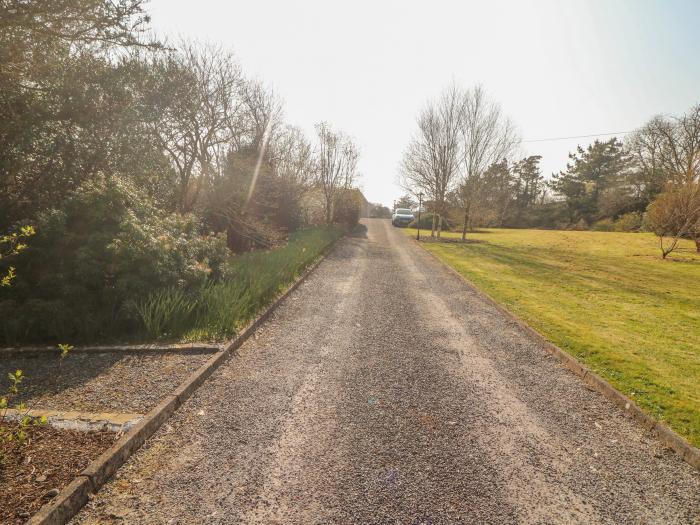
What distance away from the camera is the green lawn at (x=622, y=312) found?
4.77 meters

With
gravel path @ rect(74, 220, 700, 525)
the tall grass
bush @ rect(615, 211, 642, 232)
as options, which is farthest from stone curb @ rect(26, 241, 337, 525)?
bush @ rect(615, 211, 642, 232)

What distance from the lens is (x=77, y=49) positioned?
7.65 metres

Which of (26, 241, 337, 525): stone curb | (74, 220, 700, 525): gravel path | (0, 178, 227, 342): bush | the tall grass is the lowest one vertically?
(74, 220, 700, 525): gravel path

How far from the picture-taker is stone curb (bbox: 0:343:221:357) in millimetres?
4879

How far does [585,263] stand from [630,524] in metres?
18.0

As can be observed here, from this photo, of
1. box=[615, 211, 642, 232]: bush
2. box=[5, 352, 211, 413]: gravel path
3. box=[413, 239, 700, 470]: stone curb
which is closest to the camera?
box=[413, 239, 700, 470]: stone curb

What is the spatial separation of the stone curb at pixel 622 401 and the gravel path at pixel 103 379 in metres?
5.69

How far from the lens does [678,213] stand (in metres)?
19.1

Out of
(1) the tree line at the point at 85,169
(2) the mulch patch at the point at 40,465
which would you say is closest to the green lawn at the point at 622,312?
(2) the mulch patch at the point at 40,465

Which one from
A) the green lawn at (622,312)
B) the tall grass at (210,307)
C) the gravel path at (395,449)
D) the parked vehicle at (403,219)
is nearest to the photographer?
the gravel path at (395,449)

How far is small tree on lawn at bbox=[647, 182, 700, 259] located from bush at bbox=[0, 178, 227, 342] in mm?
24910

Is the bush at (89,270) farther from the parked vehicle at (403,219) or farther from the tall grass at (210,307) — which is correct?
the parked vehicle at (403,219)

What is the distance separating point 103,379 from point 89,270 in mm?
2118

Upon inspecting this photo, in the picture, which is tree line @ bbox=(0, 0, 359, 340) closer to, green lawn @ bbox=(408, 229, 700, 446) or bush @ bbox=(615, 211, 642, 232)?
green lawn @ bbox=(408, 229, 700, 446)
